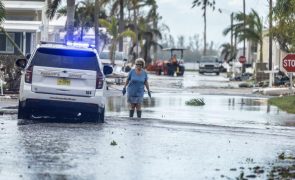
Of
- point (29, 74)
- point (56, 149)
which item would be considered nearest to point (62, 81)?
point (29, 74)

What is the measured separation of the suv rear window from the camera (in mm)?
18672

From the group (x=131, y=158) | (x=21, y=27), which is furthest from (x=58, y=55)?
(x=21, y=27)

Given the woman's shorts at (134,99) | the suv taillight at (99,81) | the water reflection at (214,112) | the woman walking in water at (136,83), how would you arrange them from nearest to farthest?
the suv taillight at (99,81)
the woman walking in water at (136,83)
the woman's shorts at (134,99)
the water reflection at (214,112)

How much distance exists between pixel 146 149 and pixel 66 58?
207 inches

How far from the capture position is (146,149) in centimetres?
1411

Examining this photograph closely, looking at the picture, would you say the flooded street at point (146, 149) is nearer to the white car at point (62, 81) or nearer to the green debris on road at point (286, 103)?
the white car at point (62, 81)

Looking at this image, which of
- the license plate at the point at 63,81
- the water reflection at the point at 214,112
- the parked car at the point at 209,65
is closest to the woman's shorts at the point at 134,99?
the water reflection at the point at 214,112

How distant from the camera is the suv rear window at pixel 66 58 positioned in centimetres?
1867

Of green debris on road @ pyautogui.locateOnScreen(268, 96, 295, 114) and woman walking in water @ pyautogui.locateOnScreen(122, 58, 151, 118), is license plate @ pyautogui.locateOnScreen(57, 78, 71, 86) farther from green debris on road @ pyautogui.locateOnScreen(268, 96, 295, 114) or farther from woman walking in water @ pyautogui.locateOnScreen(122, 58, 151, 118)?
green debris on road @ pyautogui.locateOnScreen(268, 96, 295, 114)

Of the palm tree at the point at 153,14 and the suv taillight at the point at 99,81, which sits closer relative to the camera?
the suv taillight at the point at 99,81

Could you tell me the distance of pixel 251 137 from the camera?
56.7 feet

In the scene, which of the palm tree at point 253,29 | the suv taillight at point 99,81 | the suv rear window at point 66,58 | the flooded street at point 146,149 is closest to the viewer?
the flooded street at point 146,149

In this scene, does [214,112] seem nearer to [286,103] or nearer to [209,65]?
[286,103]

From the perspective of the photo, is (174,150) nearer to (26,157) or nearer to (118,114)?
(26,157)
